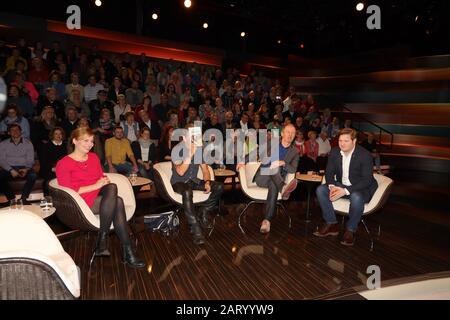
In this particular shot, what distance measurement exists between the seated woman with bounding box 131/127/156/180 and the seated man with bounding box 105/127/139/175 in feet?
0.63

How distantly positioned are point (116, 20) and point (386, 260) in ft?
33.8

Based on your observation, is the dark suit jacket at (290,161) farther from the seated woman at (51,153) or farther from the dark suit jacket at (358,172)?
the seated woman at (51,153)

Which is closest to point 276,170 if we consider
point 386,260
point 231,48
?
point 386,260

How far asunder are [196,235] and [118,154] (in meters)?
2.65

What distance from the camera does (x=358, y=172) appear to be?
12.9 feet

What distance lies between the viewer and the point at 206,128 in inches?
292

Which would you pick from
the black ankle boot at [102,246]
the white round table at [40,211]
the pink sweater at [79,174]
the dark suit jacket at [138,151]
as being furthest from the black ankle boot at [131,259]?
the dark suit jacket at [138,151]

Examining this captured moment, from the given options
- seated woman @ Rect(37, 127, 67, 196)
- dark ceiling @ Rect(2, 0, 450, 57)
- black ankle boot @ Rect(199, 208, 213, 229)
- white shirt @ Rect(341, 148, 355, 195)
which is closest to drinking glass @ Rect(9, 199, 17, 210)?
black ankle boot @ Rect(199, 208, 213, 229)

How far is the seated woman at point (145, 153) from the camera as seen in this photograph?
6070 millimetres

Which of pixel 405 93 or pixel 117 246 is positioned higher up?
pixel 405 93

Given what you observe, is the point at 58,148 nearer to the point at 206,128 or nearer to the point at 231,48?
the point at 206,128

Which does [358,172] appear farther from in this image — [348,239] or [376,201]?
[348,239]

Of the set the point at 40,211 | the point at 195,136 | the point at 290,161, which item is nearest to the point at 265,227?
the point at 290,161

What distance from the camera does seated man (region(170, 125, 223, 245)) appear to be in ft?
12.5
